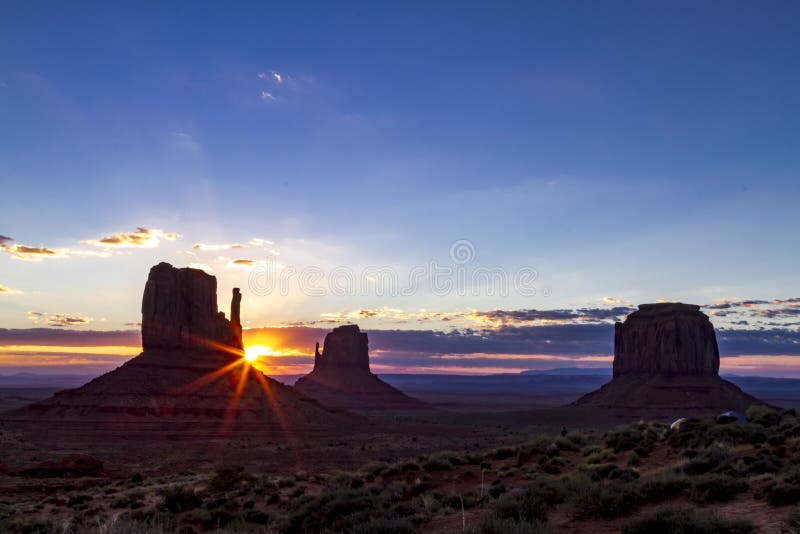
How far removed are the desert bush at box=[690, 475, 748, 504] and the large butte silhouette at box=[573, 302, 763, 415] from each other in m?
84.3

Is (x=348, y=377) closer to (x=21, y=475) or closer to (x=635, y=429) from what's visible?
(x=21, y=475)

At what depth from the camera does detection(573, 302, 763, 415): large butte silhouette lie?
95.2 m

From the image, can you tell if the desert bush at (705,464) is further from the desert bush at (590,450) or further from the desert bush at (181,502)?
the desert bush at (181,502)

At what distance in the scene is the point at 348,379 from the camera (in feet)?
480

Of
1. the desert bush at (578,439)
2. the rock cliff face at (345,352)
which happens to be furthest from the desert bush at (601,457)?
the rock cliff face at (345,352)

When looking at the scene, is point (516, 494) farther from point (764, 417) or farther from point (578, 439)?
point (764, 417)

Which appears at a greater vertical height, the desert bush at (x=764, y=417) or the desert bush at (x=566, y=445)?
the desert bush at (x=764, y=417)

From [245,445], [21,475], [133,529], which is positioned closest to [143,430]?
[245,445]

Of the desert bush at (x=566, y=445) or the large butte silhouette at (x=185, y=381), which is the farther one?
the large butte silhouette at (x=185, y=381)

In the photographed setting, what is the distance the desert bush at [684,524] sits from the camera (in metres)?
9.42

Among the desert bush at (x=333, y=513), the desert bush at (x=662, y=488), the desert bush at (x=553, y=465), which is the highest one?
the desert bush at (x=662, y=488)

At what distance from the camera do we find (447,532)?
11.2 m

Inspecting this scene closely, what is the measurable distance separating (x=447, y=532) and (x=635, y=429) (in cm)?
1901

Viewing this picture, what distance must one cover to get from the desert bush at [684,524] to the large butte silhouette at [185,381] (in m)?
62.6
